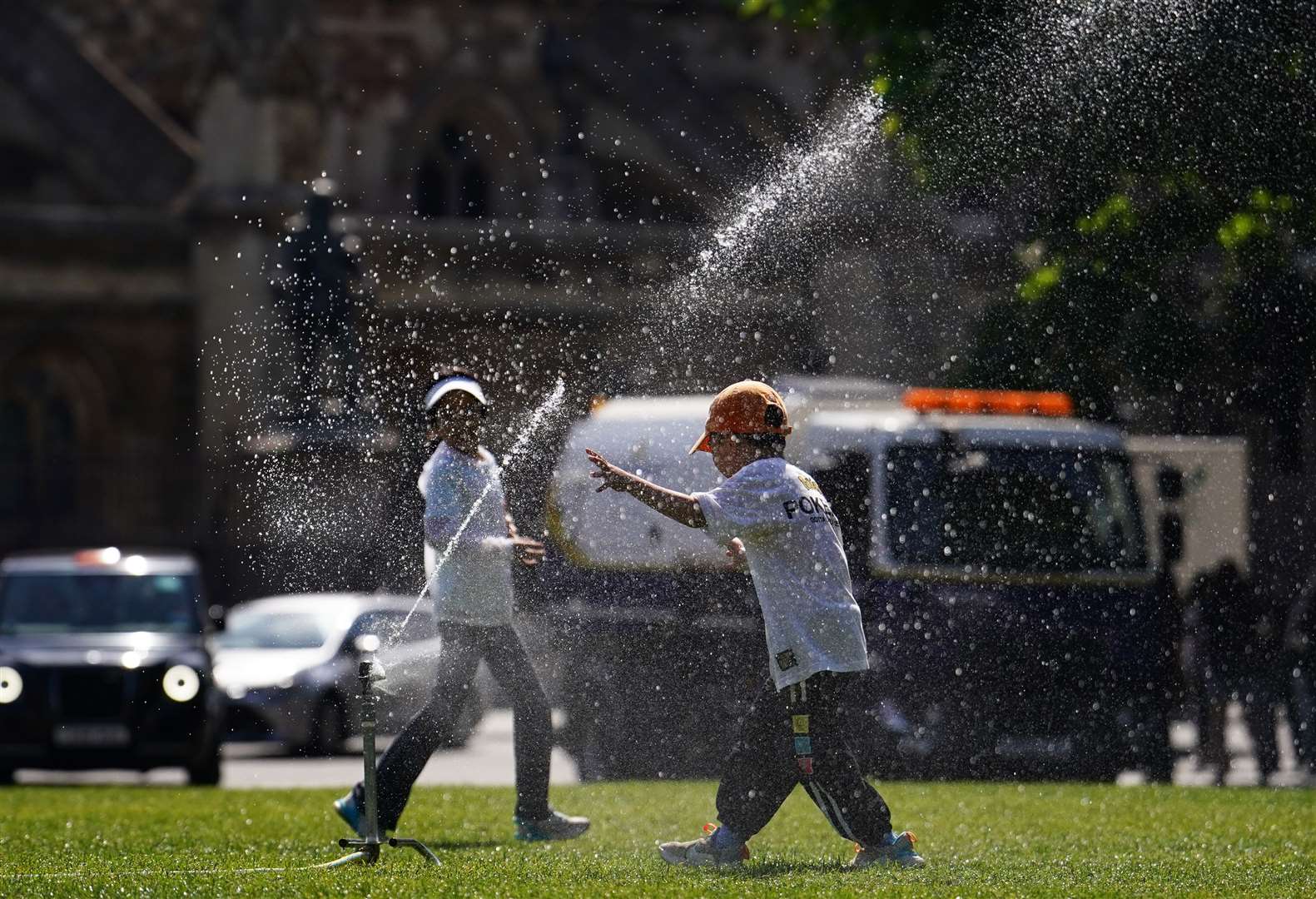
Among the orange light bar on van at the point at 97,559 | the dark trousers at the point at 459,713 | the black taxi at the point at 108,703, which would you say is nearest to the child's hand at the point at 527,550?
the dark trousers at the point at 459,713

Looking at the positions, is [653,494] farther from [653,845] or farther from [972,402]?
[972,402]

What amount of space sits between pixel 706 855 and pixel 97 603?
11.1 meters

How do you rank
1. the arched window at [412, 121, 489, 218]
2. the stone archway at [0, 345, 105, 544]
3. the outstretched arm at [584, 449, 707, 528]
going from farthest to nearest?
1. the arched window at [412, 121, 489, 218]
2. the stone archway at [0, 345, 105, 544]
3. the outstretched arm at [584, 449, 707, 528]

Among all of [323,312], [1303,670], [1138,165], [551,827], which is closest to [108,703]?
[323,312]

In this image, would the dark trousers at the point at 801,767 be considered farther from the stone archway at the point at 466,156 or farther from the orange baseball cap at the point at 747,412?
the stone archway at the point at 466,156

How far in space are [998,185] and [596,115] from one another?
21.3 m

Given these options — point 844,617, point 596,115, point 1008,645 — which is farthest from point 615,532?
point 596,115

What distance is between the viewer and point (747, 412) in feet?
31.5

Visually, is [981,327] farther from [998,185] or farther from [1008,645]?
[1008,645]

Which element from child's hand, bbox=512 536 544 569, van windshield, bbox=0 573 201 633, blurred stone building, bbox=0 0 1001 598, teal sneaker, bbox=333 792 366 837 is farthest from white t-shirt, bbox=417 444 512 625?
blurred stone building, bbox=0 0 1001 598

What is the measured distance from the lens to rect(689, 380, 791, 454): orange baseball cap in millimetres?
9594

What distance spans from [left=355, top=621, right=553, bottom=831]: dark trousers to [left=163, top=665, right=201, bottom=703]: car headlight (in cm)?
793

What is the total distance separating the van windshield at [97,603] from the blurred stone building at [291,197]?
12.2 meters

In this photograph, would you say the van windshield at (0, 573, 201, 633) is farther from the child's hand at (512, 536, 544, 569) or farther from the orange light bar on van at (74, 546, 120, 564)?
the child's hand at (512, 536, 544, 569)
